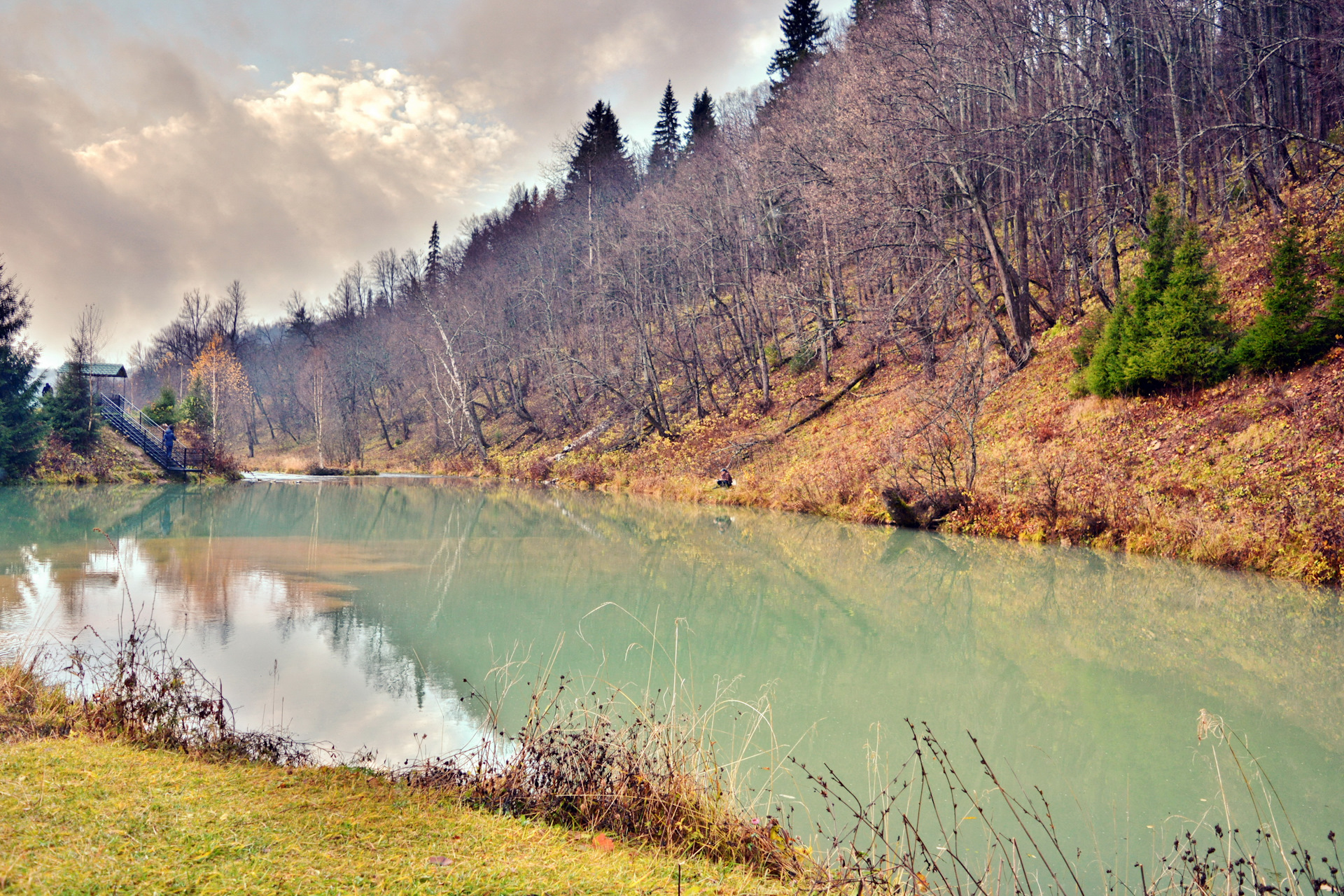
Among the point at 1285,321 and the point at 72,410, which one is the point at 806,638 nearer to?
the point at 1285,321

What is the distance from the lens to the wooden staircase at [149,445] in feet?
108

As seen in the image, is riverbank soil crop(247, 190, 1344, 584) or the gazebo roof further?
the gazebo roof

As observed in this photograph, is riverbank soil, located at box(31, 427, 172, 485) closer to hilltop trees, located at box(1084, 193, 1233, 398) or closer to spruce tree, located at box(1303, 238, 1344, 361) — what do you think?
hilltop trees, located at box(1084, 193, 1233, 398)

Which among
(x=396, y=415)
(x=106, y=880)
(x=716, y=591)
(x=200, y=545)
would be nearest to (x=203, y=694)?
(x=106, y=880)

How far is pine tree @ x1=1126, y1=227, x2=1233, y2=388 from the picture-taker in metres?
14.7

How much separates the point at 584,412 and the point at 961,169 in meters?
24.2

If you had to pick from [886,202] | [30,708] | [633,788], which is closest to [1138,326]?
[886,202]

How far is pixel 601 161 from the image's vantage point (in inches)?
1868

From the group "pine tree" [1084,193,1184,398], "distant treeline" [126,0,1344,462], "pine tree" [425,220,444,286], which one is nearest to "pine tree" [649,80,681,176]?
"distant treeline" [126,0,1344,462]

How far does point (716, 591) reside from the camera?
35.9 ft

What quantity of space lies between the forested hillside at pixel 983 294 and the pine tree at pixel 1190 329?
6 centimetres

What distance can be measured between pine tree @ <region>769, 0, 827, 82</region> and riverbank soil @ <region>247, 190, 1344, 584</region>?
21703mm

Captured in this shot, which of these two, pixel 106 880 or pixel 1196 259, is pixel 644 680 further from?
pixel 1196 259

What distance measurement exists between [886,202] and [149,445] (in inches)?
1260
